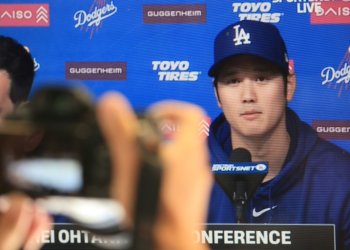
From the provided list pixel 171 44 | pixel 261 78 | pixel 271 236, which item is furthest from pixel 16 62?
pixel 271 236

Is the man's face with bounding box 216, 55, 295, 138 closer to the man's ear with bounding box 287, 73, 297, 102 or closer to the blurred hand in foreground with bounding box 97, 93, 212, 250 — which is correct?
the man's ear with bounding box 287, 73, 297, 102

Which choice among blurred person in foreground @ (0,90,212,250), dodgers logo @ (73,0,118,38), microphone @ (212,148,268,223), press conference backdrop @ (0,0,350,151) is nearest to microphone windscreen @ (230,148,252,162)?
microphone @ (212,148,268,223)

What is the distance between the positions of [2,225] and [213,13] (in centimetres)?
198

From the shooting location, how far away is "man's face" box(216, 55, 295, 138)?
2.22m

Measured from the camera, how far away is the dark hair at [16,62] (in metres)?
2.24

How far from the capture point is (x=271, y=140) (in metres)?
2.23

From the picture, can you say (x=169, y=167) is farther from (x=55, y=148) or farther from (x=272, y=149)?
(x=272, y=149)

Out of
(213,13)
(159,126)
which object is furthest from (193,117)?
(213,13)

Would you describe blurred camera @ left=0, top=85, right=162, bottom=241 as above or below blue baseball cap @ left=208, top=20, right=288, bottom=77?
below

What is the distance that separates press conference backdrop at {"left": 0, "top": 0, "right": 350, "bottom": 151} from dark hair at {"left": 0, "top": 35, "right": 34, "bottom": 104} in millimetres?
30

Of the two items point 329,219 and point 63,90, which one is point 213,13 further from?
point 63,90

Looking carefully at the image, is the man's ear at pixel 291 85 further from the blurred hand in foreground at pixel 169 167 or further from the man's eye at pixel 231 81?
the blurred hand in foreground at pixel 169 167

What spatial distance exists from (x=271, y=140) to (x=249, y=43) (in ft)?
1.18

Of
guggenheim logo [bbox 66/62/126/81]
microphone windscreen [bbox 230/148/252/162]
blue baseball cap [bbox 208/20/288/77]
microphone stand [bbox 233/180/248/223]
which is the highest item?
blue baseball cap [bbox 208/20/288/77]
